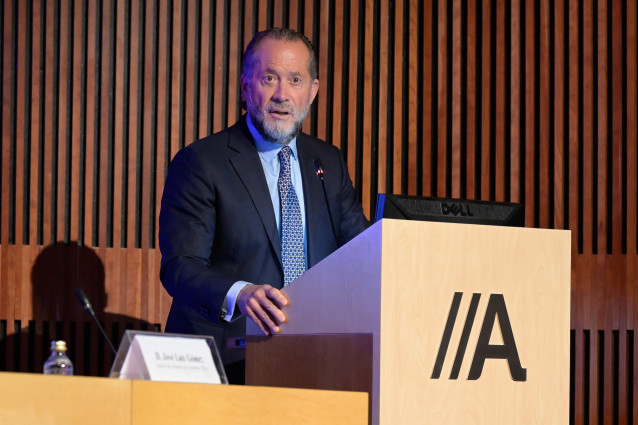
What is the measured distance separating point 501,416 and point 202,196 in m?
1.44

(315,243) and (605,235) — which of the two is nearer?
(315,243)

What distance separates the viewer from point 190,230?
3.18 meters

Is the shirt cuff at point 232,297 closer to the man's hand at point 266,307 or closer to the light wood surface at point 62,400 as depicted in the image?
the man's hand at point 266,307

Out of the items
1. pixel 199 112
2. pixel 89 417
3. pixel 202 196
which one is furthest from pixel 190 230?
pixel 199 112

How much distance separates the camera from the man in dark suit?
10.6 feet

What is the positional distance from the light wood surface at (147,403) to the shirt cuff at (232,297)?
82 centimetres

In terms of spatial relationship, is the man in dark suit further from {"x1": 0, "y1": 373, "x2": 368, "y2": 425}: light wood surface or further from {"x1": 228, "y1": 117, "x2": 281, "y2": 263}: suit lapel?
{"x1": 0, "y1": 373, "x2": 368, "y2": 425}: light wood surface

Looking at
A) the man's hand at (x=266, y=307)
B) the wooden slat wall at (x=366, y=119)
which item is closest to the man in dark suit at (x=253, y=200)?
the man's hand at (x=266, y=307)

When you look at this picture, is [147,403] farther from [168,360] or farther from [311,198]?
[311,198]

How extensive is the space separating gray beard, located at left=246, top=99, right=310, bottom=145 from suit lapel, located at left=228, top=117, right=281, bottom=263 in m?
0.07

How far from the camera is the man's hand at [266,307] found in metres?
2.53

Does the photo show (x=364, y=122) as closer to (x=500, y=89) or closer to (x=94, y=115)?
→ (x=500, y=89)

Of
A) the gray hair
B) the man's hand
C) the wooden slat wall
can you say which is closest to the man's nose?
the gray hair

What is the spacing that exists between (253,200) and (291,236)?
0.60 ft
